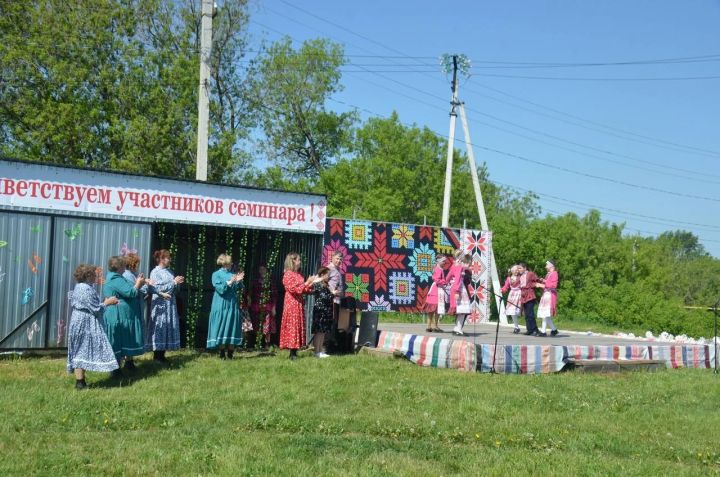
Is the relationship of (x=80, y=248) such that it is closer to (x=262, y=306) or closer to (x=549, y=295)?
(x=262, y=306)

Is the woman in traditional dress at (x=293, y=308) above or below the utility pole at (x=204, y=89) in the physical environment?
below

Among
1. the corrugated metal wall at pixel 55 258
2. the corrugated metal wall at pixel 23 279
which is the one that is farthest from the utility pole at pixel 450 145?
the corrugated metal wall at pixel 23 279

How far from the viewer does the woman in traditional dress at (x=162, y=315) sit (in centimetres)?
1221

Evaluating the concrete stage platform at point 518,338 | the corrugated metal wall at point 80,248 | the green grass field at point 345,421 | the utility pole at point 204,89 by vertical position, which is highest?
the utility pole at point 204,89

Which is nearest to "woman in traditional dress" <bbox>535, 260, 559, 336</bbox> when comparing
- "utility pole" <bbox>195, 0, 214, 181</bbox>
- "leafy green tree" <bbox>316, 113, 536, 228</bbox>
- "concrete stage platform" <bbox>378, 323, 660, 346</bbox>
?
"concrete stage platform" <bbox>378, 323, 660, 346</bbox>

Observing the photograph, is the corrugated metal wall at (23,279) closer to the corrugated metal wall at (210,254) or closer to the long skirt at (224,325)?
the corrugated metal wall at (210,254)

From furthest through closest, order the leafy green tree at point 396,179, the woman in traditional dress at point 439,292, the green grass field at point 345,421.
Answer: the leafy green tree at point 396,179 < the woman in traditional dress at point 439,292 < the green grass field at point 345,421

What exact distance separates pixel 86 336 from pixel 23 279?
8.85ft

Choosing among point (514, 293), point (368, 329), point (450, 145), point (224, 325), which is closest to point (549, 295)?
point (514, 293)

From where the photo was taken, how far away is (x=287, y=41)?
4716cm

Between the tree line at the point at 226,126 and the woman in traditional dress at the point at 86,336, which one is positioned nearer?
the woman in traditional dress at the point at 86,336

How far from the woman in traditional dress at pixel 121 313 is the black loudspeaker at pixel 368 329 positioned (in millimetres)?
4411

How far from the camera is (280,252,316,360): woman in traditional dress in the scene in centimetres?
1291

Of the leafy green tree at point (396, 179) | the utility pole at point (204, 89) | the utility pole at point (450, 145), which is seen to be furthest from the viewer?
the leafy green tree at point (396, 179)
